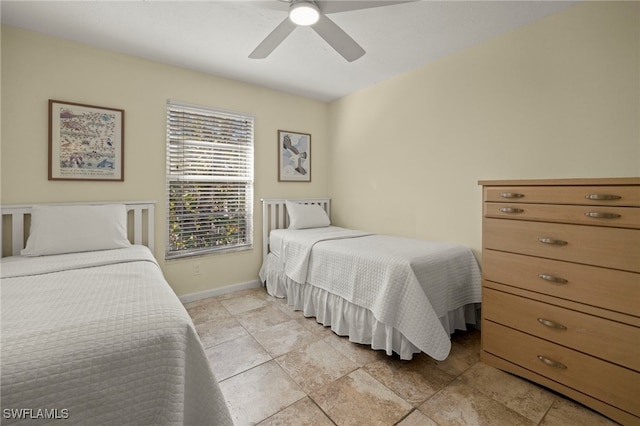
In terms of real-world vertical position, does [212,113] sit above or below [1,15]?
below

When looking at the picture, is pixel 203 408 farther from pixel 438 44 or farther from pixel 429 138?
pixel 438 44

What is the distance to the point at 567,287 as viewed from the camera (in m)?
1.48

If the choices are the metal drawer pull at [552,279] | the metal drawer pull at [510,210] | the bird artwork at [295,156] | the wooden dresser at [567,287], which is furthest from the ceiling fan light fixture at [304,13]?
the metal drawer pull at [552,279]

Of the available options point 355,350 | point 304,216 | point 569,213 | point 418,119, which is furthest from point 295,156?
point 569,213

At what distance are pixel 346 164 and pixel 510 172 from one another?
1.91 meters

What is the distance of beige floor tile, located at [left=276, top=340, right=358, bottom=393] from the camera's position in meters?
1.67

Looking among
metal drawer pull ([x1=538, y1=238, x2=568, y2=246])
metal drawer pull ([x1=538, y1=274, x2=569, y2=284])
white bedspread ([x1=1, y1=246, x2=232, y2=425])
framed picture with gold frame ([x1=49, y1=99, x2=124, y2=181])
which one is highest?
framed picture with gold frame ([x1=49, y1=99, x2=124, y2=181])

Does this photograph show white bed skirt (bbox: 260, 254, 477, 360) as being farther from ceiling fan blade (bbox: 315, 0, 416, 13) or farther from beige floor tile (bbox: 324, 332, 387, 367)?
ceiling fan blade (bbox: 315, 0, 416, 13)

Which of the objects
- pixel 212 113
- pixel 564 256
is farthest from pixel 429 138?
pixel 212 113

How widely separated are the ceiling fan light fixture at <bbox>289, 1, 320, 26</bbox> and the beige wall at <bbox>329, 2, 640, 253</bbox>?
151cm

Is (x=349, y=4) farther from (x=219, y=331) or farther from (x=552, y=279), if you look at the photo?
(x=219, y=331)

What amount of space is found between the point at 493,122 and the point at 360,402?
226 cm

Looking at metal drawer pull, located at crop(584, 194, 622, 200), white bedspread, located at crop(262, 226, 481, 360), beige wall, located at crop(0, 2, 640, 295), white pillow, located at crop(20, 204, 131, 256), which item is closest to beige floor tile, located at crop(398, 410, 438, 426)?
white bedspread, located at crop(262, 226, 481, 360)

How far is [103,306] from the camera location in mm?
1062
